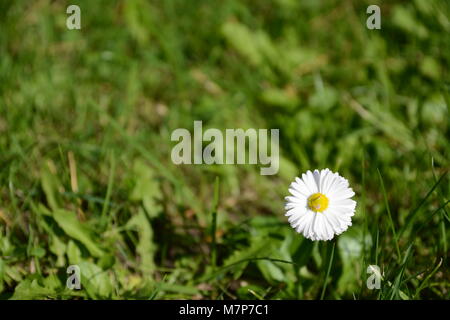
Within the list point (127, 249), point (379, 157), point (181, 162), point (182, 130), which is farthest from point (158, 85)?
point (379, 157)

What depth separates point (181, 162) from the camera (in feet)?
6.43

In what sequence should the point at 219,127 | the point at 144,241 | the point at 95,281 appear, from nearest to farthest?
the point at 95,281 → the point at 144,241 → the point at 219,127

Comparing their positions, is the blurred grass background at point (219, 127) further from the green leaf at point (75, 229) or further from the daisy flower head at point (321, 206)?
the daisy flower head at point (321, 206)

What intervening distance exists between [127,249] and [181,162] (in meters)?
0.47

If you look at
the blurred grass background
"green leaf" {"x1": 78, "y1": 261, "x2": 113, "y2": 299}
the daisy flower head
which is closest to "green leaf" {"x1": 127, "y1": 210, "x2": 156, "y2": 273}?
the blurred grass background

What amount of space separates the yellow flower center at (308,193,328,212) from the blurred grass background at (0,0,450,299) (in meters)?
0.15

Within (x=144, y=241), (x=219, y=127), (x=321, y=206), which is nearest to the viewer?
(x=321, y=206)

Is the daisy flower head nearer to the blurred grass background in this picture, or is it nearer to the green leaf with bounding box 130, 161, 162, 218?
the blurred grass background

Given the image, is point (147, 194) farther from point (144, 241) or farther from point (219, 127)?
point (219, 127)

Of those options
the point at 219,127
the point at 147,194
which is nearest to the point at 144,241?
the point at 147,194

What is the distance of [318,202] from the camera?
1.23 metres

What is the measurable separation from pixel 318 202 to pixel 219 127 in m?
0.91
